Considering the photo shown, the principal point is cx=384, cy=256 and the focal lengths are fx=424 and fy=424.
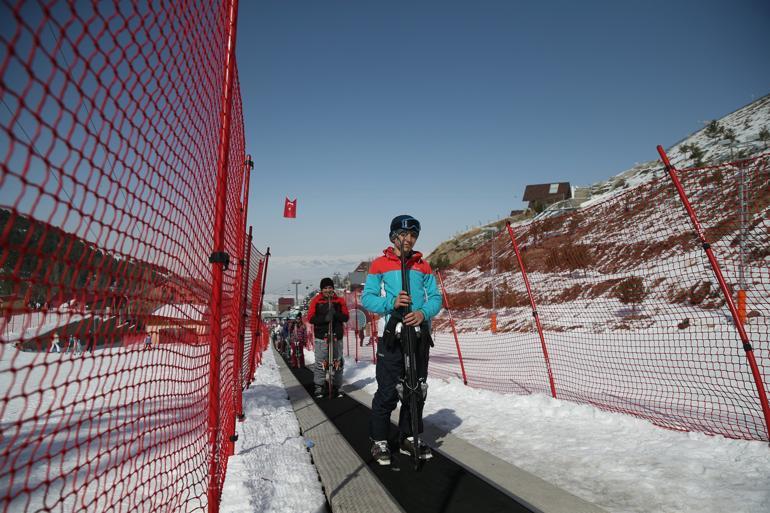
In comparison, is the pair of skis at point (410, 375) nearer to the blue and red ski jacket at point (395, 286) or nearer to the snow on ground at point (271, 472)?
the blue and red ski jacket at point (395, 286)

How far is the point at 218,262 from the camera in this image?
2.47m

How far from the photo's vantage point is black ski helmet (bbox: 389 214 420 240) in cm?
363

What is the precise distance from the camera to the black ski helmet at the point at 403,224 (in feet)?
11.9

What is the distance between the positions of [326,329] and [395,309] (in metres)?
4.21

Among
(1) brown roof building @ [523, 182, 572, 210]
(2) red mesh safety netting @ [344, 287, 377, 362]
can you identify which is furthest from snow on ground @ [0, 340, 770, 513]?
(1) brown roof building @ [523, 182, 572, 210]

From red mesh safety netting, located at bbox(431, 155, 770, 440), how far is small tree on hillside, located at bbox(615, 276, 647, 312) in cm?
2

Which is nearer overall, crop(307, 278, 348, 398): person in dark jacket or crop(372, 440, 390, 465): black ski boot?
crop(372, 440, 390, 465): black ski boot

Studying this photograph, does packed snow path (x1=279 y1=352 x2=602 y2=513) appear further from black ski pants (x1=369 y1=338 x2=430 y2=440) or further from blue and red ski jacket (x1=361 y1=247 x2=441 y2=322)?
blue and red ski jacket (x1=361 y1=247 x2=441 y2=322)

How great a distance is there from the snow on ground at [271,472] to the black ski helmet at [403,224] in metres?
2.01

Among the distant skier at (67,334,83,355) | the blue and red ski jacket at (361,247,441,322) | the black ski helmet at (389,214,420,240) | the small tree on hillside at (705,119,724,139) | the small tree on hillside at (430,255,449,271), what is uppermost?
the small tree on hillside at (705,119,724,139)

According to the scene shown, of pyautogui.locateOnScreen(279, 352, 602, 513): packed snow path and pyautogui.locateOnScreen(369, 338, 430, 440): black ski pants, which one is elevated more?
pyautogui.locateOnScreen(369, 338, 430, 440): black ski pants

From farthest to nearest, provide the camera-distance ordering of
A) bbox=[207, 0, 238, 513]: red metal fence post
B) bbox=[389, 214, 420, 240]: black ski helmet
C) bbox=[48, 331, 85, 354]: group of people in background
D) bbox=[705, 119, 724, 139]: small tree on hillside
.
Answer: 1. bbox=[705, 119, 724, 139]: small tree on hillside
2. bbox=[389, 214, 420, 240]: black ski helmet
3. bbox=[207, 0, 238, 513]: red metal fence post
4. bbox=[48, 331, 85, 354]: group of people in background

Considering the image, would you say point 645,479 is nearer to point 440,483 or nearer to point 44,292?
point 440,483

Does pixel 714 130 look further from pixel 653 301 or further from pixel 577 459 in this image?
pixel 577 459
